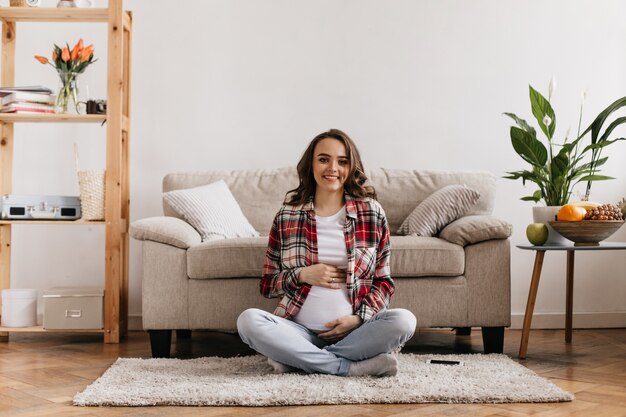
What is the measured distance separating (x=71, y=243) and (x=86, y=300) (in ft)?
1.84

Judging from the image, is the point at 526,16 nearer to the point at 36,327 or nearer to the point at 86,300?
the point at 86,300

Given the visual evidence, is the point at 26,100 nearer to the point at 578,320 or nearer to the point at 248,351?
the point at 248,351

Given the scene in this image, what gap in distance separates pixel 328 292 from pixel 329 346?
0.17 metres

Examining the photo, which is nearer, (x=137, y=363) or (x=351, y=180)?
(x=351, y=180)

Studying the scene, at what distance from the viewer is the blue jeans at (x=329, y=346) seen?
2240mm

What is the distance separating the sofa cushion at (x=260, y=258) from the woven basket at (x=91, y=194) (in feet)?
2.35

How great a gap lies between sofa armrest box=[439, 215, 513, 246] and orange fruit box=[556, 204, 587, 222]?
0.19 meters

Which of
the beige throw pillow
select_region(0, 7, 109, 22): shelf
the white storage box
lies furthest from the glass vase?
the beige throw pillow

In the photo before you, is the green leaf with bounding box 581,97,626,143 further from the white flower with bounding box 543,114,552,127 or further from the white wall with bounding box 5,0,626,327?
the white wall with bounding box 5,0,626,327

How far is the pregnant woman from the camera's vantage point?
227cm

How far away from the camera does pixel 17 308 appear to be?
327 centimetres

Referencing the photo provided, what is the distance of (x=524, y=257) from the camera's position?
12.5ft

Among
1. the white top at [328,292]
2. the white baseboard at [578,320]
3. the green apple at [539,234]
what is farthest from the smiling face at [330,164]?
the white baseboard at [578,320]

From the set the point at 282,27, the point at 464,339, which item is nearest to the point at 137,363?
the point at 464,339
